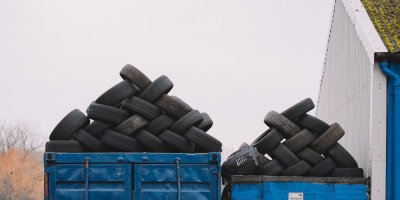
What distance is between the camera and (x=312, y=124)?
10.6m

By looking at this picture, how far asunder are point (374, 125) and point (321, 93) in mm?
7857

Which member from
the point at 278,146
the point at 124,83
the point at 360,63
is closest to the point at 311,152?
the point at 278,146

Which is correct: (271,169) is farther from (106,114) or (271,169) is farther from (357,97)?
(357,97)

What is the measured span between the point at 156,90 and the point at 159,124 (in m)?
0.53

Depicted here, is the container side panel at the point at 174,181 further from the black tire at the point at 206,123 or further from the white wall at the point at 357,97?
the white wall at the point at 357,97

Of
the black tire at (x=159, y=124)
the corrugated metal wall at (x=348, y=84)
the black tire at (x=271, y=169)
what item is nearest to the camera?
the black tire at (x=159, y=124)

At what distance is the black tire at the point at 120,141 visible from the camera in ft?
31.3

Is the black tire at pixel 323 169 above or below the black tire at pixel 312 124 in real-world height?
below

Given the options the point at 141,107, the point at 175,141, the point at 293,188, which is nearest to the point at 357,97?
the point at 293,188

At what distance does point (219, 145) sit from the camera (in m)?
9.70

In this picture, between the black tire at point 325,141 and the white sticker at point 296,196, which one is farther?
the black tire at point 325,141

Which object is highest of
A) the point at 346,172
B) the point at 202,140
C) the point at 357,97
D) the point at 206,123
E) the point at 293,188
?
the point at 357,97

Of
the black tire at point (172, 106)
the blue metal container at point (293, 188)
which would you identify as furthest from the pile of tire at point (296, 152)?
the black tire at point (172, 106)

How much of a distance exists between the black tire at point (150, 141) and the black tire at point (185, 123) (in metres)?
0.30
